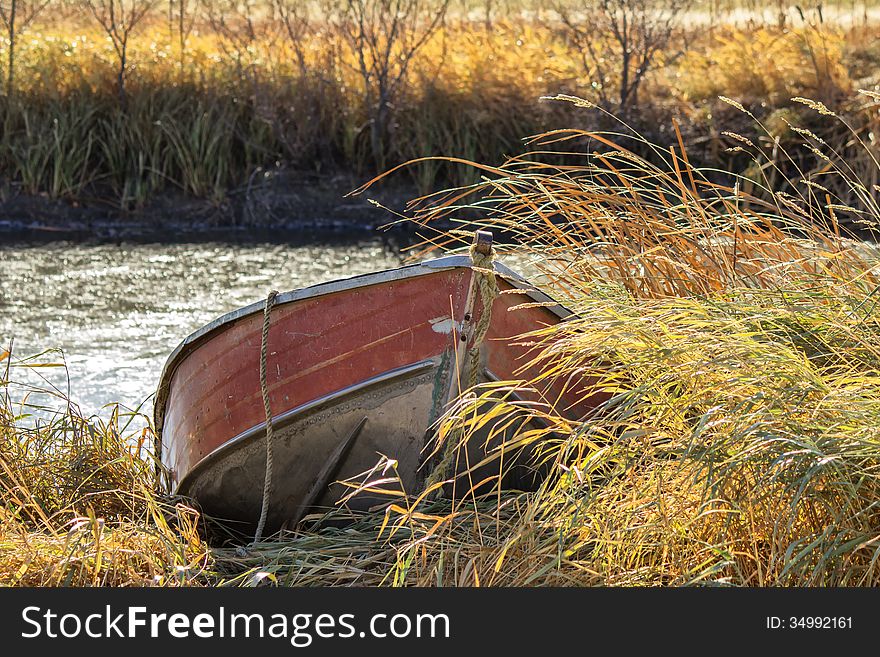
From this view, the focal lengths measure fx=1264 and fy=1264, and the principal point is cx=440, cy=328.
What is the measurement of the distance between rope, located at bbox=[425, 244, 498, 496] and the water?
2561 millimetres

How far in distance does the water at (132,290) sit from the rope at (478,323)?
256cm

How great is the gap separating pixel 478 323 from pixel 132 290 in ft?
16.0

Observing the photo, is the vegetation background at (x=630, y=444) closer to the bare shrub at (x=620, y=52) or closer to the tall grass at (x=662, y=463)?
the tall grass at (x=662, y=463)

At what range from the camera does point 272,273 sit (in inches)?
321

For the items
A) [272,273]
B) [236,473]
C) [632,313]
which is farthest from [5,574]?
[272,273]

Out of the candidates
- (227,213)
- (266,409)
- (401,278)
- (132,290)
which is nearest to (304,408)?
(266,409)

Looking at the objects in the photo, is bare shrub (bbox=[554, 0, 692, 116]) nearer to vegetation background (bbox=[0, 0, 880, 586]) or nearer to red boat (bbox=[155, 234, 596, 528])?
vegetation background (bbox=[0, 0, 880, 586])

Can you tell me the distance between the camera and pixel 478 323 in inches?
128

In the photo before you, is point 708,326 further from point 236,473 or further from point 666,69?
point 666,69

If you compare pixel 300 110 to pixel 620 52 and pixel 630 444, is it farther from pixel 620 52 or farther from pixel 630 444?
pixel 630 444

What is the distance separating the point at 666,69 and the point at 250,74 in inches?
143

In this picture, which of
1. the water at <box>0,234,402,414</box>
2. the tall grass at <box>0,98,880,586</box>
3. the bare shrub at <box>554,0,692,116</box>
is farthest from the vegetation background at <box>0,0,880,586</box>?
the bare shrub at <box>554,0,692,116</box>

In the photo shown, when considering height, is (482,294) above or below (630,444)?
above

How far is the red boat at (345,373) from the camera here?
3.29m
